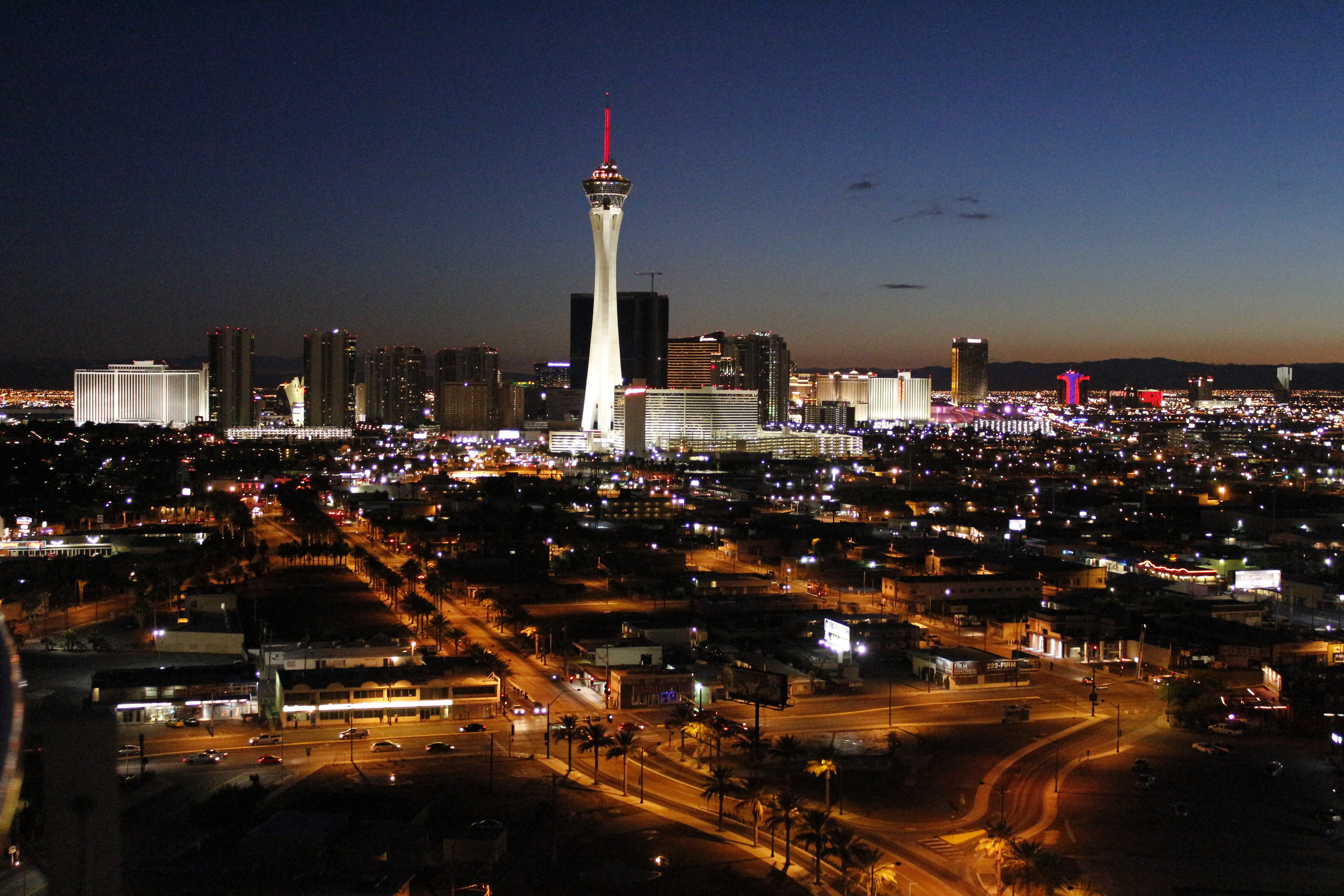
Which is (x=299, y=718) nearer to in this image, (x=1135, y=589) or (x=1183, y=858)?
(x=1183, y=858)

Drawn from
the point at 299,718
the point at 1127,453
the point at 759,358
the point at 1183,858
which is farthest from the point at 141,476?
the point at 759,358

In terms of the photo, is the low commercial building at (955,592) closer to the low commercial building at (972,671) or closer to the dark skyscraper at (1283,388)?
the low commercial building at (972,671)

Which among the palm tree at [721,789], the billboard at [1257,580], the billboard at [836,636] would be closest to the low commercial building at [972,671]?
the billboard at [836,636]

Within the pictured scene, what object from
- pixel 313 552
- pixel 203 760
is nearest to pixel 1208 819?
pixel 203 760

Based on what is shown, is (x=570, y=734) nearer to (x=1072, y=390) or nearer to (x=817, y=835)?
(x=817, y=835)

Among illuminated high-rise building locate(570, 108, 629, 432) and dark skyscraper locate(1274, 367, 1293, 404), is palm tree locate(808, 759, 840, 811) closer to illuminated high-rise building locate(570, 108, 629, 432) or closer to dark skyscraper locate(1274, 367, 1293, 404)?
illuminated high-rise building locate(570, 108, 629, 432)

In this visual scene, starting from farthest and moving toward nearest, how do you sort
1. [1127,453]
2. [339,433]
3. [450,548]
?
[339,433], [1127,453], [450,548]
